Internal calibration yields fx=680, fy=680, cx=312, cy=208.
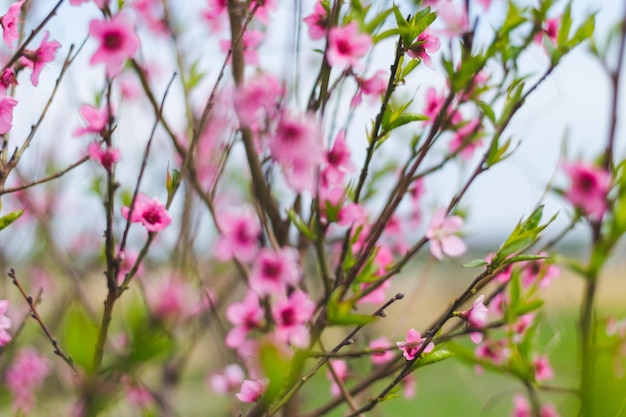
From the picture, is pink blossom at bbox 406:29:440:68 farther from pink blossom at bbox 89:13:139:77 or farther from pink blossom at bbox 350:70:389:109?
pink blossom at bbox 89:13:139:77

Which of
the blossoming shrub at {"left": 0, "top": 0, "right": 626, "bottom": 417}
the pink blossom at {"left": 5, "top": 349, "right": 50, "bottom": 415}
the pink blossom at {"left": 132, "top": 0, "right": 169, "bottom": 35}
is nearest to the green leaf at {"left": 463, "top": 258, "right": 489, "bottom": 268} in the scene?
the blossoming shrub at {"left": 0, "top": 0, "right": 626, "bottom": 417}

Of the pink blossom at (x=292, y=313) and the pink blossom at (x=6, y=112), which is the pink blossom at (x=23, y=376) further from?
the pink blossom at (x=292, y=313)

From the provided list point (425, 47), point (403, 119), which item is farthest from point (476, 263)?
point (425, 47)

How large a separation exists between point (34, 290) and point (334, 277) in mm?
3429

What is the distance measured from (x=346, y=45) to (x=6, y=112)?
618 millimetres

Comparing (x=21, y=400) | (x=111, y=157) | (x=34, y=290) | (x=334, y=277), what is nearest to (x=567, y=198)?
(x=334, y=277)

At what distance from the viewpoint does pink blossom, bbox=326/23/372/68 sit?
1.09 meters

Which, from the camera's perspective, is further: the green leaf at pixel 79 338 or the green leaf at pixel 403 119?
the green leaf at pixel 403 119

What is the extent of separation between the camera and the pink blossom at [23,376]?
10.7ft

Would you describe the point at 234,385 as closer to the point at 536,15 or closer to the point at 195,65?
the point at 195,65

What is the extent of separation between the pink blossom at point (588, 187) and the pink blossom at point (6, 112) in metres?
0.94

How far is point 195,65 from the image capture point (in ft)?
6.17

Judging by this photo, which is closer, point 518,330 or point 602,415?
point 602,415

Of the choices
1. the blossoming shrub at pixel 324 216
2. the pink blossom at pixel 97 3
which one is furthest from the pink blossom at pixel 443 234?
the pink blossom at pixel 97 3
